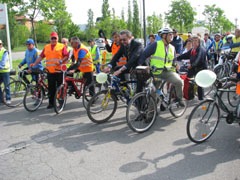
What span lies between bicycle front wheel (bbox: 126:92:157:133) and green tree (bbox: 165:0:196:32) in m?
34.2

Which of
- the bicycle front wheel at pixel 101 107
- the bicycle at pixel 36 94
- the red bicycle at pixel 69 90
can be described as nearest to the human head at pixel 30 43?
the bicycle at pixel 36 94

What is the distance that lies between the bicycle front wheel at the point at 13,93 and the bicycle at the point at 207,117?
16.9ft

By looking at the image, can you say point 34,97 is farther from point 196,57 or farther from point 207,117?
point 207,117

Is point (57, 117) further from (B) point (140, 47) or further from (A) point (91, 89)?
(B) point (140, 47)

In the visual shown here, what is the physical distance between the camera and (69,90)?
6691mm

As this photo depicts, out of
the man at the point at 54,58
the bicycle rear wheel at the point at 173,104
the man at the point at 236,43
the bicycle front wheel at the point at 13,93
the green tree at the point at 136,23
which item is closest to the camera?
the bicycle rear wheel at the point at 173,104

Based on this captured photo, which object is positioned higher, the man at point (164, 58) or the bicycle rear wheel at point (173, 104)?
the man at point (164, 58)

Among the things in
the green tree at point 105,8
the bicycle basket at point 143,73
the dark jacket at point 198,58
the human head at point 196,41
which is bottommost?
the bicycle basket at point 143,73

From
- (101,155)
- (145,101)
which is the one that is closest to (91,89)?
(145,101)

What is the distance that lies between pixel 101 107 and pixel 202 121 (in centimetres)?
208

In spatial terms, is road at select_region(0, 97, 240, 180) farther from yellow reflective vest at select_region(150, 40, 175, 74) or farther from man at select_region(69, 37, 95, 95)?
man at select_region(69, 37, 95, 95)

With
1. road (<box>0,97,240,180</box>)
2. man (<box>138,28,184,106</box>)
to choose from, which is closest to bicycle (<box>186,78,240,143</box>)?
road (<box>0,97,240,180</box>)

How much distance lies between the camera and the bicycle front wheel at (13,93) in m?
7.13

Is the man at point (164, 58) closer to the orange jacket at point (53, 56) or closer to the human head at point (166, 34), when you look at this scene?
the human head at point (166, 34)
